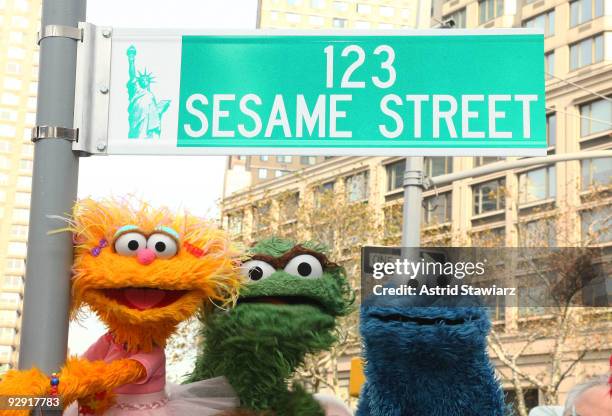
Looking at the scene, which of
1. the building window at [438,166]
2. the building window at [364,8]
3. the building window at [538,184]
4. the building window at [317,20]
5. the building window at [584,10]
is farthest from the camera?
the building window at [364,8]

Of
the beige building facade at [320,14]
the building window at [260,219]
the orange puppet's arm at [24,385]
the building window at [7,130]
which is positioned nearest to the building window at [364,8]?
the beige building facade at [320,14]

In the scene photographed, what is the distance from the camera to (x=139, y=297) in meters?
2.84

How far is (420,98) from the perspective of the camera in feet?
9.12

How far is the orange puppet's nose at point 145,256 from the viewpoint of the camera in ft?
9.02

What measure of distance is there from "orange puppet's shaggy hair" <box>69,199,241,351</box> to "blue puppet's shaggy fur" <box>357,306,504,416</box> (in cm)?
53

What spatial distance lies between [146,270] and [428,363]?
0.85 metres

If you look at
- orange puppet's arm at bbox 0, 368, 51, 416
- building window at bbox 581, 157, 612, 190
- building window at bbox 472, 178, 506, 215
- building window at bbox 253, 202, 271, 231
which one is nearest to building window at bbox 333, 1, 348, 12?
building window at bbox 472, 178, 506, 215

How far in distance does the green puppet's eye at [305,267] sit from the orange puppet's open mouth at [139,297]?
13.2 inches

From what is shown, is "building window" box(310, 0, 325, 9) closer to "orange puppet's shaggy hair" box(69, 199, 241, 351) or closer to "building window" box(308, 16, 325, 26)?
"building window" box(308, 16, 325, 26)

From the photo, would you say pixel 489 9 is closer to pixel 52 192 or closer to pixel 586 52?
Result: pixel 586 52

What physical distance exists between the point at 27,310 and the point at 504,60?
151cm

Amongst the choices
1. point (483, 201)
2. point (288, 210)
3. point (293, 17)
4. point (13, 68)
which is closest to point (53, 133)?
point (288, 210)

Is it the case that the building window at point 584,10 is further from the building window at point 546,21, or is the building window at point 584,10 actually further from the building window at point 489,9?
the building window at point 489,9

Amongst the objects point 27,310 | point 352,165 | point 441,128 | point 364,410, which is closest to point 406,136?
point 441,128
